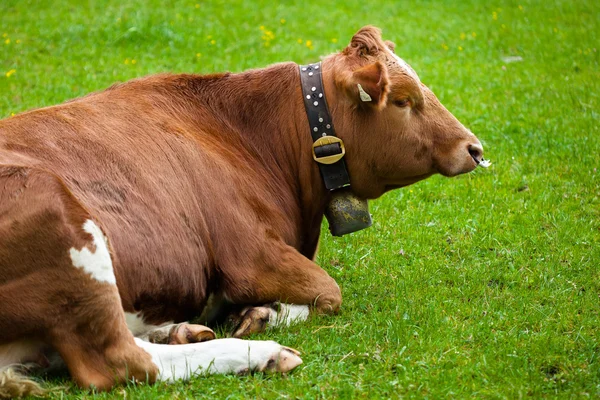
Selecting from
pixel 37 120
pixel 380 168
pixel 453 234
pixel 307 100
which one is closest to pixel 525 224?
pixel 453 234

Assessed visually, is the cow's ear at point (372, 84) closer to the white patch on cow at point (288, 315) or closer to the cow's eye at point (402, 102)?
the cow's eye at point (402, 102)

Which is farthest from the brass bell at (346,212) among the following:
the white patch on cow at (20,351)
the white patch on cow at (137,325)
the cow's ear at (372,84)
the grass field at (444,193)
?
the white patch on cow at (20,351)

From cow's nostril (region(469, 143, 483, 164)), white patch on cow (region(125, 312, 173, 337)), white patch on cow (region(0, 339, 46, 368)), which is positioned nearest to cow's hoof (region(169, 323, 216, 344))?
white patch on cow (region(125, 312, 173, 337))

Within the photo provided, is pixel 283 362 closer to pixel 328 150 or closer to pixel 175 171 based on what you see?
pixel 175 171

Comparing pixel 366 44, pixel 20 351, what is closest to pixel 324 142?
pixel 366 44

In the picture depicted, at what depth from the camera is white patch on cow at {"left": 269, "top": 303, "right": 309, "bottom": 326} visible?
5.34 metres

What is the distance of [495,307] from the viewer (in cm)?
575

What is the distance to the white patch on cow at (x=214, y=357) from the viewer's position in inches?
179

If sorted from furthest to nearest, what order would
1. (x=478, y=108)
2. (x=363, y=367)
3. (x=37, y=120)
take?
(x=478, y=108), (x=37, y=120), (x=363, y=367)

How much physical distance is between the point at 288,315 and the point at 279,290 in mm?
173

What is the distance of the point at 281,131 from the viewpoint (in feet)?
19.4

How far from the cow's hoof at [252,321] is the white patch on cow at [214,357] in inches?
19.8

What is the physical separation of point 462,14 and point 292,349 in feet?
41.5

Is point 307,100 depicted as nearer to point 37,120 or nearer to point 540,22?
point 37,120
